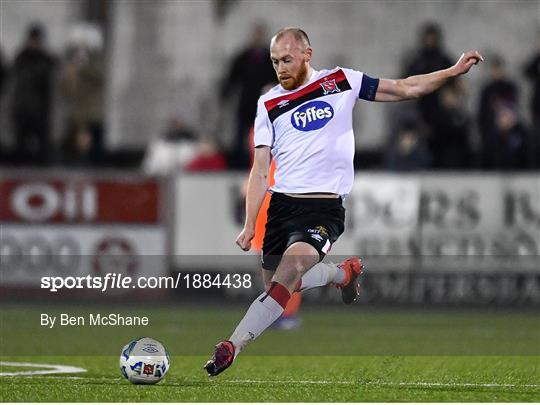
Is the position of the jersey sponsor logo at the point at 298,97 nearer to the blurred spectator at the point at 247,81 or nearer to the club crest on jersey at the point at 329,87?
the club crest on jersey at the point at 329,87

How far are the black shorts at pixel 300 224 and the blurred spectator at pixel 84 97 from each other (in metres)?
10.4

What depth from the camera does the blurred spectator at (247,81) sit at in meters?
19.2

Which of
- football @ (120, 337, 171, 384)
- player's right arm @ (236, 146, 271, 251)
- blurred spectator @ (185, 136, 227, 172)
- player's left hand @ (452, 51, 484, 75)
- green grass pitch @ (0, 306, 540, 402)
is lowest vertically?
green grass pitch @ (0, 306, 540, 402)

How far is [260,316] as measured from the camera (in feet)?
28.8

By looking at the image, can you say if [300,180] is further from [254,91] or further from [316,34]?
[316,34]

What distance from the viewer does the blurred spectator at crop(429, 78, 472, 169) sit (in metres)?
19.1

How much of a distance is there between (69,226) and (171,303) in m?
1.61

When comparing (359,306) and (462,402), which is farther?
(359,306)

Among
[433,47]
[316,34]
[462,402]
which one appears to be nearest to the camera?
[462,402]

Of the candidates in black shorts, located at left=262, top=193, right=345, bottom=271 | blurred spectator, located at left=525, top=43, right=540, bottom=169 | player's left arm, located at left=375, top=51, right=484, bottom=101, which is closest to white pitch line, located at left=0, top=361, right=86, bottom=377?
black shorts, located at left=262, top=193, right=345, bottom=271

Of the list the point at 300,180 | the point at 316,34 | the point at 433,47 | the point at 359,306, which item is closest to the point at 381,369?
the point at 300,180

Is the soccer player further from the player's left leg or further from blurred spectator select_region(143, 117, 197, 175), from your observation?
blurred spectator select_region(143, 117, 197, 175)

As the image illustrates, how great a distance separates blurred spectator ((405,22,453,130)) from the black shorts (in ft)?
30.9

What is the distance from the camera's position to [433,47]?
742 inches
